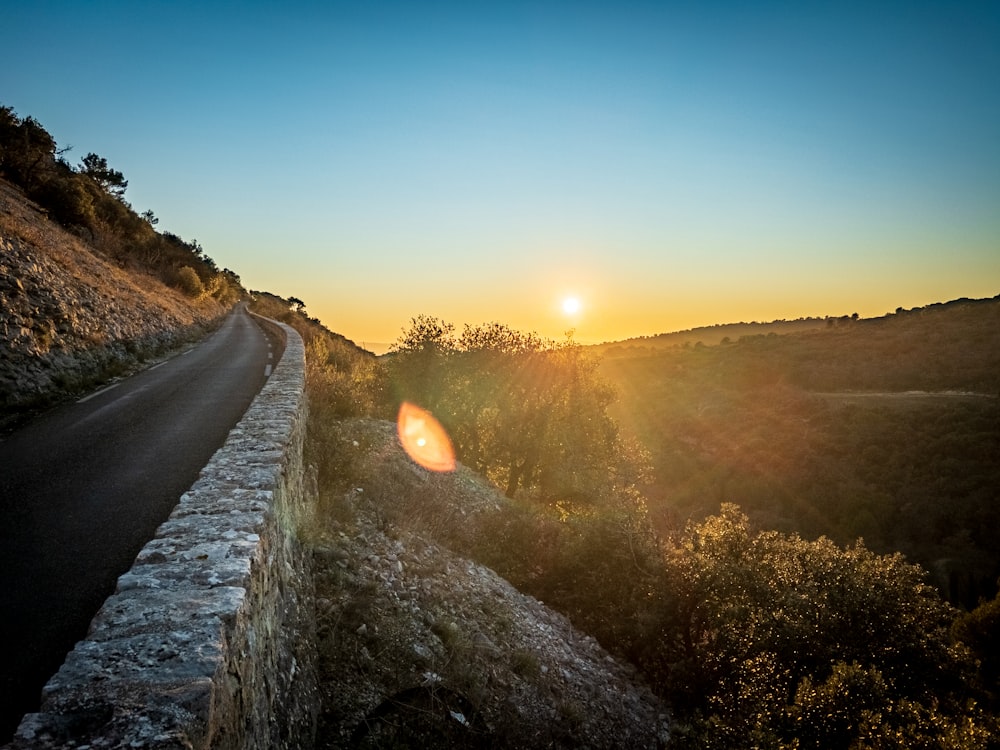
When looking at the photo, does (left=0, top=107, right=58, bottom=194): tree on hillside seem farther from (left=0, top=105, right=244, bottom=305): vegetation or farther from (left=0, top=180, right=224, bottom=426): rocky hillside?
(left=0, top=180, right=224, bottom=426): rocky hillside

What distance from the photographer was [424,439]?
22.6 m

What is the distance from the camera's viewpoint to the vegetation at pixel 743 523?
31.0 feet

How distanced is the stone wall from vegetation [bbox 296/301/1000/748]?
4.34 meters

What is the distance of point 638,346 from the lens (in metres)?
122

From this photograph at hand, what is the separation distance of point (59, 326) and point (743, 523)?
19.7 meters

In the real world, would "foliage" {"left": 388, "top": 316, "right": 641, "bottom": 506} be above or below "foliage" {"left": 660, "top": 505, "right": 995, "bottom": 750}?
above

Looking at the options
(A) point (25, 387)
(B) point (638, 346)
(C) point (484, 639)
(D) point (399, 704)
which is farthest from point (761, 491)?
(B) point (638, 346)

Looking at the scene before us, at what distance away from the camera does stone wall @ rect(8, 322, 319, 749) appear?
206cm

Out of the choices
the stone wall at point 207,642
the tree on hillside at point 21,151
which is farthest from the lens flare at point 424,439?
the tree on hillside at point 21,151

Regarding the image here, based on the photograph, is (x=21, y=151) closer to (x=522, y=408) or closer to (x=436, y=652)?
(x=522, y=408)

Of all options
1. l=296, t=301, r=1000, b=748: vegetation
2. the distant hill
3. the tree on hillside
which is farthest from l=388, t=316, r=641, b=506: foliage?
the distant hill

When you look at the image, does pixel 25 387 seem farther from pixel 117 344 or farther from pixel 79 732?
pixel 79 732

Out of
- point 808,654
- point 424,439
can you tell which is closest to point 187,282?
point 424,439

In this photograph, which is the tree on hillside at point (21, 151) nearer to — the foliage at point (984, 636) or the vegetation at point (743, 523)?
the vegetation at point (743, 523)
